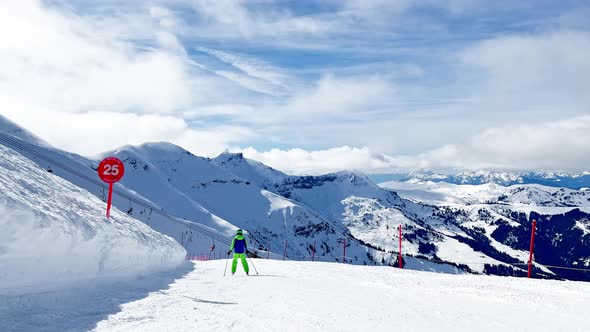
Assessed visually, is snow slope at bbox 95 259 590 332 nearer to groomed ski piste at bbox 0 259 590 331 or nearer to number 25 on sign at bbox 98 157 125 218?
groomed ski piste at bbox 0 259 590 331

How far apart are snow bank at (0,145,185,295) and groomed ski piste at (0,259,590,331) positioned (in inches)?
21.1

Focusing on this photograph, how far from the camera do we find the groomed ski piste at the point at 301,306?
8.38 m

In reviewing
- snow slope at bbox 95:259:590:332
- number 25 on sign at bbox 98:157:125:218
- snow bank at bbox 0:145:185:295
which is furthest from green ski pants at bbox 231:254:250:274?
number 25 on sign at bbox 98:157:125:218

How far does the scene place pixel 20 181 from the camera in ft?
37.3

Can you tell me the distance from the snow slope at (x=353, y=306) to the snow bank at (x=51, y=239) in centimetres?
188

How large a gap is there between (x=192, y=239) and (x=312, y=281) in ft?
407

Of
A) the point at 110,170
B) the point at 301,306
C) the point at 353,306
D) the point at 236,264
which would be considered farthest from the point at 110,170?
the point at 353,306

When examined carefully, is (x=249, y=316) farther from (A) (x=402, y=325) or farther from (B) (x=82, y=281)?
(B) (x=82, y=281)

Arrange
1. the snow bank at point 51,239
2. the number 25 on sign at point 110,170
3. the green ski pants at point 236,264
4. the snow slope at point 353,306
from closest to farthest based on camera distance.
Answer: the snow bank at point 51,239 → the snow slope at point 353,306 → the number 25 on sign at point 110,170 → the green ski pants at point 236,264

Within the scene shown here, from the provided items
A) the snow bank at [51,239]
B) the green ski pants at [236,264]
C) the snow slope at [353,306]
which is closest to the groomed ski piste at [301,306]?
the snow slope at [353,306]

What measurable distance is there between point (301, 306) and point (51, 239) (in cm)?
645

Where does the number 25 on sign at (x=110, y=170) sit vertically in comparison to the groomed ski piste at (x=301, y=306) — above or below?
above

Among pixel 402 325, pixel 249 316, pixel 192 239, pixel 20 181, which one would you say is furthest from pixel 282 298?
pixel 192 239

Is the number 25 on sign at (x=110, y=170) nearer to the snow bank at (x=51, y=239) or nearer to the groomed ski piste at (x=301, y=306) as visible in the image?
the snow bank at (x=51, y=239)
